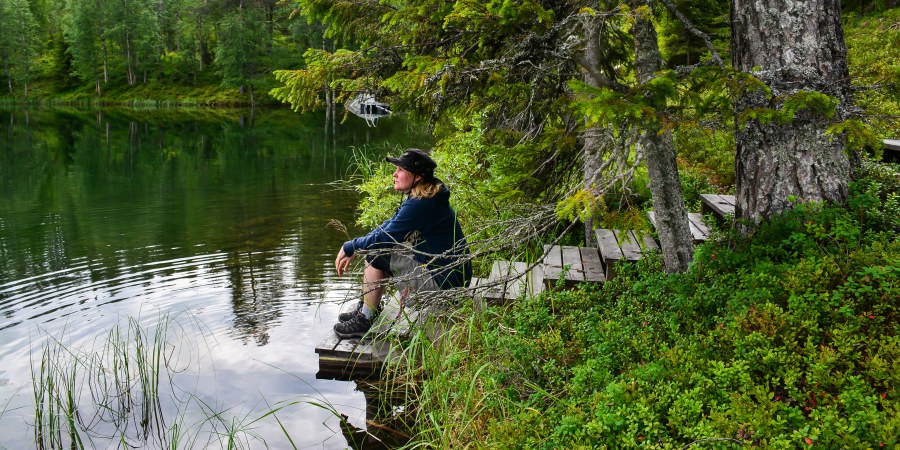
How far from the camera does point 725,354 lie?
3207 millimetres

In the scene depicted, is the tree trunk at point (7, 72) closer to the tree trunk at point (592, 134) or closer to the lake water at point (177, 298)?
the lake water at point (177, 298)

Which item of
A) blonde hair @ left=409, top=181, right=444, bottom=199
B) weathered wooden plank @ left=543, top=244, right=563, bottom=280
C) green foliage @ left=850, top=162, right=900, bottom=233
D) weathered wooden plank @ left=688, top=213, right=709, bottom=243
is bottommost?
weathered wooden plank @ left=543, top=244, right=563, bottom=280

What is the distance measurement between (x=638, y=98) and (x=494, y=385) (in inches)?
72.5

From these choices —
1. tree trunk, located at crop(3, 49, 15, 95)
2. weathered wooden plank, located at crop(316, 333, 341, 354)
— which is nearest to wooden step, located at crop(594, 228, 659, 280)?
weathered wooden plank, located at crop(316, 333, 341, 354)

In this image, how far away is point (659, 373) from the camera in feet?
10.3

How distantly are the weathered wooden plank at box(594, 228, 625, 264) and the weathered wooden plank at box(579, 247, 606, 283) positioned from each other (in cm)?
15

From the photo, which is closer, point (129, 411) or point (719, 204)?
point (129, 411)

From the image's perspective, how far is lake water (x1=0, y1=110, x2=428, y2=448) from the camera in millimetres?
4973

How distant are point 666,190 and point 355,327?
2869 mm

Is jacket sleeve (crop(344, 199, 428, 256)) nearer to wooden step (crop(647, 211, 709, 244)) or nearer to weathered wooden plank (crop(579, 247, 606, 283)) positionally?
weathered wooden plank (crop(579, 247, 606, 283))

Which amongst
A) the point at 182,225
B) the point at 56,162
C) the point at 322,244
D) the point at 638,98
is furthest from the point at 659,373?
the point at 56,162

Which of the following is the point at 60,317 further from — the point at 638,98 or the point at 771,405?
the point at 771,405

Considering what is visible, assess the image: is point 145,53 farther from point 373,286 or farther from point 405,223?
point 405,223

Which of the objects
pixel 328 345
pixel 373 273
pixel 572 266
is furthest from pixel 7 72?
pixel 572 266
